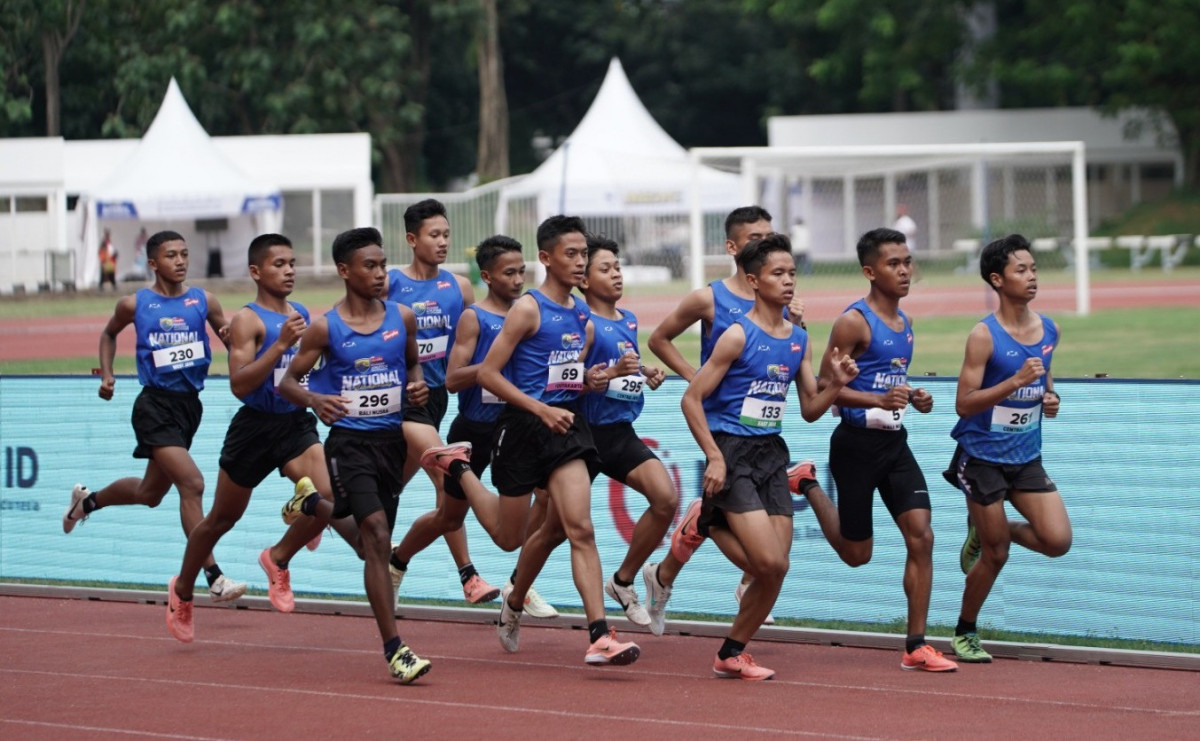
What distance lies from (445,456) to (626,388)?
97cm

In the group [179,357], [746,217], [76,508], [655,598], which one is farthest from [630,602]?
[76,508]

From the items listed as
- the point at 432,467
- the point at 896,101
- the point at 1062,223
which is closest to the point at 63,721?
the point at 432,467

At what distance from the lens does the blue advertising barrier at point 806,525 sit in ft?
28.4

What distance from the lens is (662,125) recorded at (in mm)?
63375

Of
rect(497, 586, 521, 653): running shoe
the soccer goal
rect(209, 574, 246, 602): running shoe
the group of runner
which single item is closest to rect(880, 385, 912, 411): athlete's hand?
the group of runner

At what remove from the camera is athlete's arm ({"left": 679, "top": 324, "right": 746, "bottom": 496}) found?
7684 mm

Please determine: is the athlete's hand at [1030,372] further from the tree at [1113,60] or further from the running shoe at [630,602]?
the tree at [1113,60]

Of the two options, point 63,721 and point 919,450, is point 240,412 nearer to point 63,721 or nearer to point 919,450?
point 63,721

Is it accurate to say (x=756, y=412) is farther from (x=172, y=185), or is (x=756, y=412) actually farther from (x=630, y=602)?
(x=172, y=185)

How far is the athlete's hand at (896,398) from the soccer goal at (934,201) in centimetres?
1970

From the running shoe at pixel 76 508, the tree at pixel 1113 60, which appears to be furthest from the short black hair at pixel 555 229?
the tree at pixel 1113 60

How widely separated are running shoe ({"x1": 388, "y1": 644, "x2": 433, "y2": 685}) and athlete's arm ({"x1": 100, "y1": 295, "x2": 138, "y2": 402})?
3.22 metres

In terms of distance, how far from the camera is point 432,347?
9812 mm

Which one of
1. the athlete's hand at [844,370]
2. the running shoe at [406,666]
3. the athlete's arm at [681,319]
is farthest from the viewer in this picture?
the athlete's arm at [681,319]
